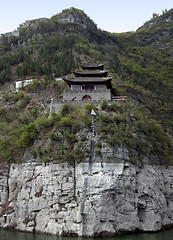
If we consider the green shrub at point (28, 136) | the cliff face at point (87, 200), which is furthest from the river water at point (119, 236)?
the green shrub at point (28, 136)

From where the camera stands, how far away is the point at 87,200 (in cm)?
2484

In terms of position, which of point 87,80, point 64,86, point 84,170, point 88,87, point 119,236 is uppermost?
point 87,80

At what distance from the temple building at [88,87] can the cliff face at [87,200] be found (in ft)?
38.4

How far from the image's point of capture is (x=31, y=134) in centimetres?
3100

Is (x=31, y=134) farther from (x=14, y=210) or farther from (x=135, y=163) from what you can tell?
(x=135, y=163)

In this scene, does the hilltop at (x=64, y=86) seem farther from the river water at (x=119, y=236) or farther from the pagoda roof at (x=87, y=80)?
the river water at (x=119, y=236)

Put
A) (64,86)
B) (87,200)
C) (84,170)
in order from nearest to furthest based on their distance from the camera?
1. (87,200)
2. (84,170)
3. (64,86)

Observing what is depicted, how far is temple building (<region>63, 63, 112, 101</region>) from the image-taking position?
3628cm

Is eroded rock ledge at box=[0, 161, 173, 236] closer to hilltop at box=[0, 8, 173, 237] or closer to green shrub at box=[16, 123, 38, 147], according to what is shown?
hilltop at box=[0, 8, 173, 237]

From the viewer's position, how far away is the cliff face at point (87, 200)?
24.2 metres

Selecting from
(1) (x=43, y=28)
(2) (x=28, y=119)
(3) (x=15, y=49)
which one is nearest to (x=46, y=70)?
(2) (x=28, y=119)

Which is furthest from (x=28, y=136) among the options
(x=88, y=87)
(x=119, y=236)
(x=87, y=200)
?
(x=119, y=236)

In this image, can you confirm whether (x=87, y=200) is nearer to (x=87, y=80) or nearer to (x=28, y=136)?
(x=28, y=136)

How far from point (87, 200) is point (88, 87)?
18.2 metres
